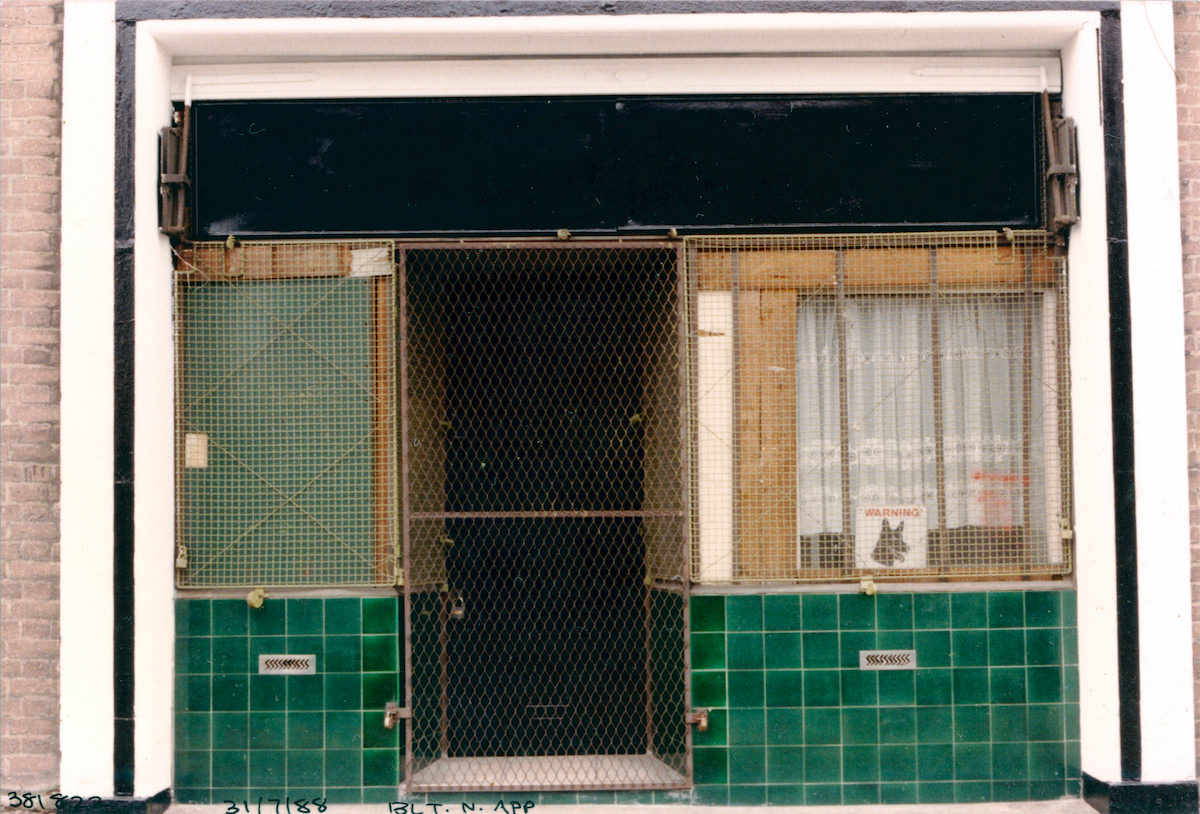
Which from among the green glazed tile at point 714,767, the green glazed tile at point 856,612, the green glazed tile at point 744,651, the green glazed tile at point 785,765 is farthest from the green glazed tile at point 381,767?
the green glazed tile at point 856,612

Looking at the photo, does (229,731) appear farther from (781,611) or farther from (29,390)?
(781,611)

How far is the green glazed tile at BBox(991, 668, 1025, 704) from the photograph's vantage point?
540 centimetres

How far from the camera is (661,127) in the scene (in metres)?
5.46

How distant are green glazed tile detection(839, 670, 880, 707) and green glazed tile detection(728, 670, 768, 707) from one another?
10.6 inches

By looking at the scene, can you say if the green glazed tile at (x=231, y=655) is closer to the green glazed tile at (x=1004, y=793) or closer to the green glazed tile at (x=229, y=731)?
the green glazed tile at (x=229, y=731)

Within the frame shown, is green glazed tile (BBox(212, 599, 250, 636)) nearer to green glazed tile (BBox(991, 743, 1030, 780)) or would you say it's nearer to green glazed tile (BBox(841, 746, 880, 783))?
green glazed tile (BBox(841, 746, 880, 783))

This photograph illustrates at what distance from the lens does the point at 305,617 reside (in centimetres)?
538

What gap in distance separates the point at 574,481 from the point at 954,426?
2.33 m

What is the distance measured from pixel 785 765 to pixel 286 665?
2891 mm

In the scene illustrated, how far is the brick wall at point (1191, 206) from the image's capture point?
5.35 meters

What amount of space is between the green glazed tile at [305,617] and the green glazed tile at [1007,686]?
3832 millimetres

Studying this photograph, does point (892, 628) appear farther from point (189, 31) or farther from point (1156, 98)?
point (189, 31)

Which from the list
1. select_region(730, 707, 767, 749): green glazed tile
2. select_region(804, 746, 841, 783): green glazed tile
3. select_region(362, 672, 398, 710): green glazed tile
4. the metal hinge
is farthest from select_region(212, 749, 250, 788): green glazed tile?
the metal hinge

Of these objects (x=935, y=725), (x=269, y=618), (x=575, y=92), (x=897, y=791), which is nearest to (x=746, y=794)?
(x=897, y=791)
